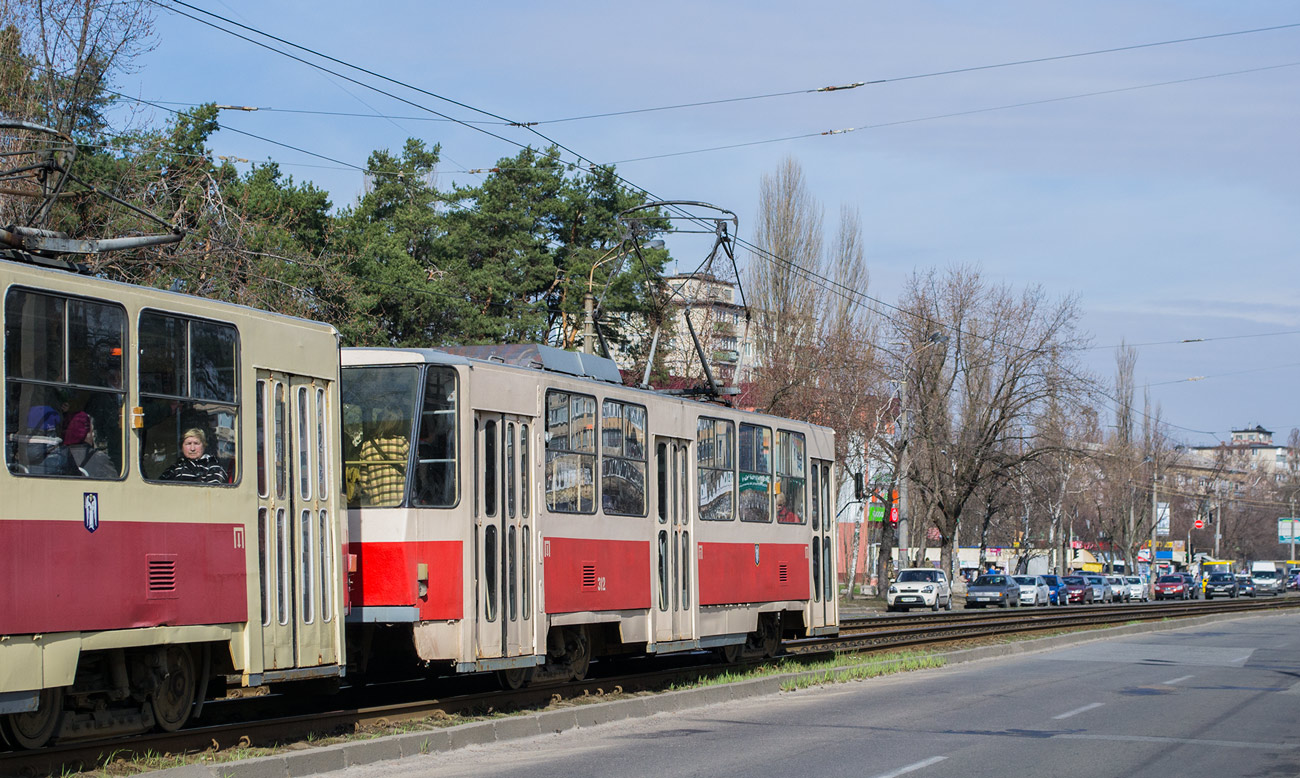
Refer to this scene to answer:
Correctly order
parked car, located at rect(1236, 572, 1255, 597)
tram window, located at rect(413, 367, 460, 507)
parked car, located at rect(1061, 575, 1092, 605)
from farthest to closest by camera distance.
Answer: parked car, located at rect(1236, 572, 1255, 597) < parked car, located at rect(1061, 575, 1092, 605) < tram window, located at rect(413, 367, 460, 507)

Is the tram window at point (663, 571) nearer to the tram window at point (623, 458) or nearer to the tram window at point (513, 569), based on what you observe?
the tram window at point (623, 458)

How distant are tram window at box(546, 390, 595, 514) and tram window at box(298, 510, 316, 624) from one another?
10.9 ft

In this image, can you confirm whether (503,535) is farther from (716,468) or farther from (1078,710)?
(1078,710)

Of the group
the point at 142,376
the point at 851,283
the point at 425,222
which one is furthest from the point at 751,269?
the point at 142,376

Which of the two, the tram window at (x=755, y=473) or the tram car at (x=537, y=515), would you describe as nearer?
the tram car at (x=537, y=515)

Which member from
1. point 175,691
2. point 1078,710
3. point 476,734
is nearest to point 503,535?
point 476,734

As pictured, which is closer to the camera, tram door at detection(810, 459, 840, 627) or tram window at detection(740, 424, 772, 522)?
tram window at detection(740, 424, 772, 522)

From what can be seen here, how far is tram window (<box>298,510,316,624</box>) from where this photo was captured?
11117 millimetres

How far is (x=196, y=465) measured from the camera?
1018 cm

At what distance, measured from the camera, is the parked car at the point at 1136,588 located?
6938cm

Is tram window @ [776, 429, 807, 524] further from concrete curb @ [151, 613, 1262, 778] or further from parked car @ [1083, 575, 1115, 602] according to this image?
parked car @ [1083, 575, 1115, 602]

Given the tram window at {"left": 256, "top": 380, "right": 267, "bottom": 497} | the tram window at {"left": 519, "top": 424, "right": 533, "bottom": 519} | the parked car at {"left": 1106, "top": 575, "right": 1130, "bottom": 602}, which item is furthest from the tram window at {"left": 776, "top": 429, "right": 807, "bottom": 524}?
the parked car at {"left": 1106, "top": 575, "right": 1130, "bottom": 602}

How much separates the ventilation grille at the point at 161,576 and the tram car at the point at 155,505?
0.01 metres

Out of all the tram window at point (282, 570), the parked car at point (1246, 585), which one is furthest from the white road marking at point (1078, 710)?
the parked car at point (1246, 585)
